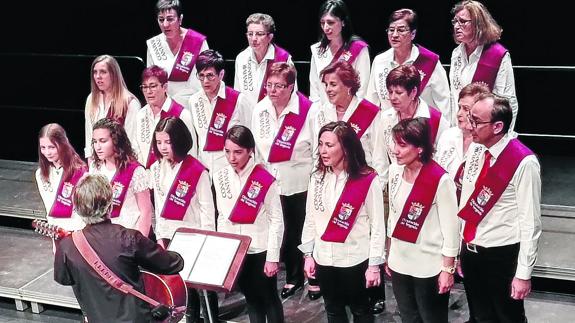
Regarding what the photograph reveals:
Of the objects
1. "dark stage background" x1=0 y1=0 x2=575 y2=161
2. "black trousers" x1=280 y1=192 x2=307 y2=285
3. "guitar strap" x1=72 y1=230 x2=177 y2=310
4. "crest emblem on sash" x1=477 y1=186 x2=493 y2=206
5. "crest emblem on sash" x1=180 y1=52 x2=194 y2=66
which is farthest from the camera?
"dark stage background" x1=0 y1=0 x2=575 y2=161

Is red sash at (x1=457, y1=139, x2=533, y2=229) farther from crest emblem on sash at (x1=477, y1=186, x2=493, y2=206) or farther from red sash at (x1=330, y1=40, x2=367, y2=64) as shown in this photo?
red sash at (x1=330, y1=40, x2=367, y2=64)

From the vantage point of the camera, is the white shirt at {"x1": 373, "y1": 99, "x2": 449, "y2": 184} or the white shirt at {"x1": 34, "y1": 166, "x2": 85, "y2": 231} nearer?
the white shirt at {"x1": 373, "y1": 99, "x2": 449, "y2": 184}

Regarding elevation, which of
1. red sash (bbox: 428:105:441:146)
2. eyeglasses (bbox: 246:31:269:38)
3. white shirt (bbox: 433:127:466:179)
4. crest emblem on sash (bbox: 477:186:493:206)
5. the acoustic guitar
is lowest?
the acoustic guitar

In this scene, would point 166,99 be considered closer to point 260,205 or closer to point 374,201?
point 260,205

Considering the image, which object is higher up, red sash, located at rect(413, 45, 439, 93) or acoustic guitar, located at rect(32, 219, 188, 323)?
red sash, located at rect(413, 45, 439, 93)

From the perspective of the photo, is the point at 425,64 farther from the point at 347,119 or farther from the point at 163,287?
the point at 163,287

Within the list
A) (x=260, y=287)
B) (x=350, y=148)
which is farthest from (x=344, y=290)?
(x=350, y=148)

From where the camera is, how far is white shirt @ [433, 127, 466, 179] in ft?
13.4

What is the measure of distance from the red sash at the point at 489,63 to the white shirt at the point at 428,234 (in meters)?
0.95

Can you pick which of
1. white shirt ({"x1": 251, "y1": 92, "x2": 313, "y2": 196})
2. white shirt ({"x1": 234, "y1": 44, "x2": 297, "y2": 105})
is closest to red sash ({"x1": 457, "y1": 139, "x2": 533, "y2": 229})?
white shirt ({"x1": 251, "y1": 92, "x2": 313, "y2": 196})

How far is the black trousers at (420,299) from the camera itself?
372cm

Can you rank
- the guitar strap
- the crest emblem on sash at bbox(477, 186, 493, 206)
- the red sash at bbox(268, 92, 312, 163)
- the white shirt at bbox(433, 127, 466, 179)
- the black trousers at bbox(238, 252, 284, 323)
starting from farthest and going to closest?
the red sash at bbox(268, 92, 312, 163)
the black trousers at bbox(238, 252, 284, 323)
the white shirt at bbox(433, 127, 466, 179)
the crest emblem on sash at bbox(477, 186, 493, 206)
the guitar strap

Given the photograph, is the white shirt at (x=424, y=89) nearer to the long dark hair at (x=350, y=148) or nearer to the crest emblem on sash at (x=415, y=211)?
the long dark hair at (x=350, y=148)

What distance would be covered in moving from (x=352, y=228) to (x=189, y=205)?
92cm
